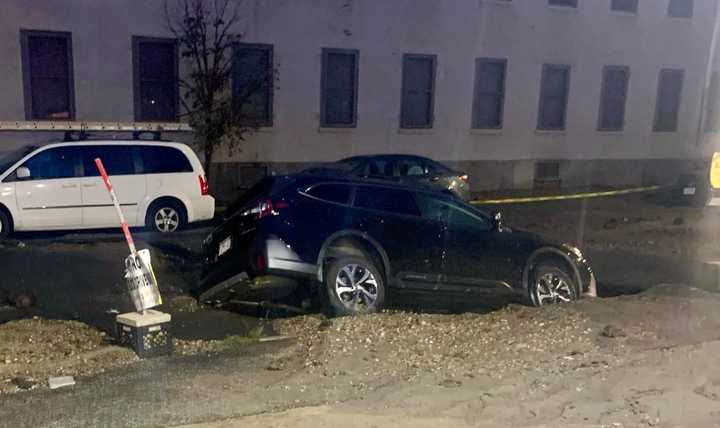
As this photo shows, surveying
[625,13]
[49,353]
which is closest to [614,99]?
[625,13]

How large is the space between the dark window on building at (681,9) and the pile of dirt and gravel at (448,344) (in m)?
19.2

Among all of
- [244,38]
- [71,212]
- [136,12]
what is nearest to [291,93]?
[244,38]

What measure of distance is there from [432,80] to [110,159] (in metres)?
10.6

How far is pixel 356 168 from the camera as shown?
14.9 meters

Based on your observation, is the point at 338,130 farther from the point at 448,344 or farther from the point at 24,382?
the point at 24,382

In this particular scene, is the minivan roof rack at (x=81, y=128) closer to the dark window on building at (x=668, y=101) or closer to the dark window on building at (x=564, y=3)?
the dark window on building at (x=564, y=3)

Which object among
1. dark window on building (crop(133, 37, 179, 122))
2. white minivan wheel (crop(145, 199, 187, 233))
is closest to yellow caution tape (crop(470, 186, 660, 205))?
dark window on building (crop(133, 37, 179, 122))

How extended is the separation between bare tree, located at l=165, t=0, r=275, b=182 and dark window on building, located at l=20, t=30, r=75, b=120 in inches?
97.6

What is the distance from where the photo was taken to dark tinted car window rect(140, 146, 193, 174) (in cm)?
1235

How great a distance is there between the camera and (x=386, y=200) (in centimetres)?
823

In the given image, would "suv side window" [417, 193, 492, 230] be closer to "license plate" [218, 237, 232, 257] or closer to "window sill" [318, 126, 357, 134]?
"license plate" [218, 237, 232, 257]

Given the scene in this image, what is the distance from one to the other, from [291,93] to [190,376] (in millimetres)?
13607

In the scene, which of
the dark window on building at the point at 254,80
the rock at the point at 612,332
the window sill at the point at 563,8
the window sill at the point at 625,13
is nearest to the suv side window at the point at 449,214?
the rock at the point at 612,332

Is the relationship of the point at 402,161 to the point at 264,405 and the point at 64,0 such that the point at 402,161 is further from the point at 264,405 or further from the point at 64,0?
the point at 264,405
